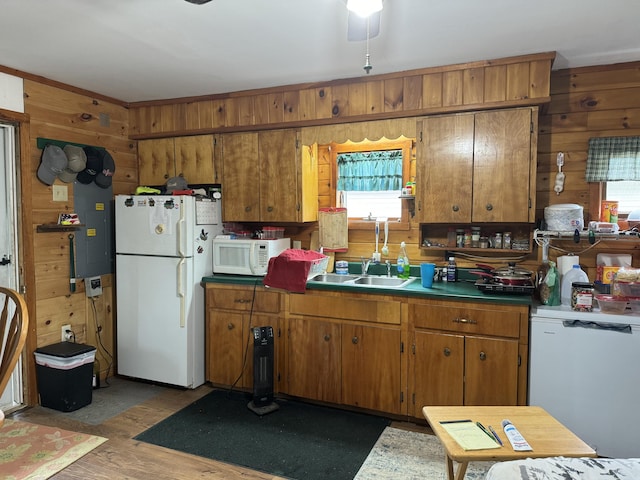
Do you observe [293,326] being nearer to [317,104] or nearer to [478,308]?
[478,308]

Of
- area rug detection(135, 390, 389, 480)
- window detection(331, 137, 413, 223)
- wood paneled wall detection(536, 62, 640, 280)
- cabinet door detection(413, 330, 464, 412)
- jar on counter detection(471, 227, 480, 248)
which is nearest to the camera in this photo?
area rug detection(135, 390, 389, 480)

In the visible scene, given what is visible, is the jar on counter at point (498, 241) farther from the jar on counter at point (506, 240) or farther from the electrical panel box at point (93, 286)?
the electrical panel box at point (93, 286)

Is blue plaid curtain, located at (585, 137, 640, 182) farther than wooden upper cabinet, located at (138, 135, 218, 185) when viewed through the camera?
No

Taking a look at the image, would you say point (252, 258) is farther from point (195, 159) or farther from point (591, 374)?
point (591, 374)

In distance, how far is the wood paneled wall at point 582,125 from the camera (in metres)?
2.91

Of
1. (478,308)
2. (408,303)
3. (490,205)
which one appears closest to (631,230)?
(490,205)

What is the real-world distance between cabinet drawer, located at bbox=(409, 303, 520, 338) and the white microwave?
45.7 inches

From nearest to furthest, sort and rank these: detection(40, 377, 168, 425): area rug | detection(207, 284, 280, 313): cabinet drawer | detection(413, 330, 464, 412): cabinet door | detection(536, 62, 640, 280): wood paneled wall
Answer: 1. detection(413, 330, 464, 412): cabinet door
2. detection(536, 62, 640, 280): wood paneled wall
3. detection(40, 377, 168, 425): area rug
4. detection(207, 284, 280, 313): cabinet drawer

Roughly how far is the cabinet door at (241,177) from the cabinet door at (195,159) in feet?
0.44

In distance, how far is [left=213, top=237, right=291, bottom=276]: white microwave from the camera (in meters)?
3.44

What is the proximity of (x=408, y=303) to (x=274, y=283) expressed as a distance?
0.96m

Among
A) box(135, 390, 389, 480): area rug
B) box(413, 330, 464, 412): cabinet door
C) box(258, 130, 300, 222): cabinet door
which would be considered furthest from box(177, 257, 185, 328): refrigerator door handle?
box(413, 330, 464, 412): cabinet door

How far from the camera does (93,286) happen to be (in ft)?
11.9

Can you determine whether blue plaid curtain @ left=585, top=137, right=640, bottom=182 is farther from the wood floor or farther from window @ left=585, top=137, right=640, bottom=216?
the wood floor
